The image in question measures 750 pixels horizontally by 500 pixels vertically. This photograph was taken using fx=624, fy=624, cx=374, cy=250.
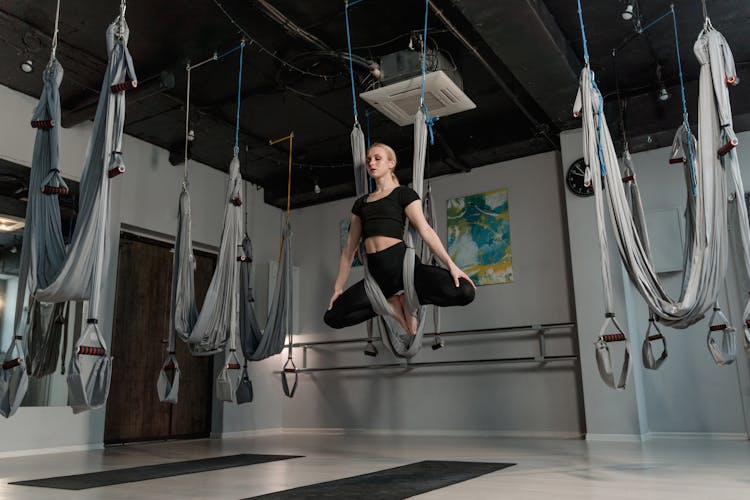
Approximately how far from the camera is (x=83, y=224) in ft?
9.45

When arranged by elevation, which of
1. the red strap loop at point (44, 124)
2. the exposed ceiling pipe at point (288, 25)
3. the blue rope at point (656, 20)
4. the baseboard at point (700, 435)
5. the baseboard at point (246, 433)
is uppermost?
the blue rope at point (656, 20)

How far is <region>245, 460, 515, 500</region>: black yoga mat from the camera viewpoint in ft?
9.16

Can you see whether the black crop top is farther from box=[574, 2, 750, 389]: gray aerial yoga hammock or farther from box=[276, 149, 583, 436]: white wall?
box=[276, 149, 583, 436]: white wall

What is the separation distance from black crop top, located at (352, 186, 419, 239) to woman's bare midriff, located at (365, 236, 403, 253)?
0.7 inches

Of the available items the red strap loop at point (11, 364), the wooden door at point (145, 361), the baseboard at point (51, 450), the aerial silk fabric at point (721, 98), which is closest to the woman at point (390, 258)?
the aerial silk fabric at point (721, 98)

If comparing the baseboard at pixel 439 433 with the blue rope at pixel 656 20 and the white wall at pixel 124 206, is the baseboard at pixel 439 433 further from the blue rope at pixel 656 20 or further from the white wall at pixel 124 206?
the blue rope at pixel 656 20

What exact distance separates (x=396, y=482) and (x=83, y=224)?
1.97m

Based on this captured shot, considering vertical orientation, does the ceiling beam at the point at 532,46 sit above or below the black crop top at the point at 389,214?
above

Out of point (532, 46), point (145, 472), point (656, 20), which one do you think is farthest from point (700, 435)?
point (145, 472)

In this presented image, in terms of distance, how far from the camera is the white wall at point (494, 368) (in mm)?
6059

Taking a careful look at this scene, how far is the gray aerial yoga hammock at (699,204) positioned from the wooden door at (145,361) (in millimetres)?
4598

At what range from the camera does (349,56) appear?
4.52 meters

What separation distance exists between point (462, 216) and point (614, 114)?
1.85 m

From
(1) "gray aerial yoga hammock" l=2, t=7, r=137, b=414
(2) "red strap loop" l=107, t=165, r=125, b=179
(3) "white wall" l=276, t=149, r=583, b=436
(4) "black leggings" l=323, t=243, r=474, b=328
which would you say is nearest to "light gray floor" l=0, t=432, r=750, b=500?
(3) "white wall" l=276, t=149, r=583, b=436
